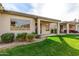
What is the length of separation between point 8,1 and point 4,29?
0.81 m

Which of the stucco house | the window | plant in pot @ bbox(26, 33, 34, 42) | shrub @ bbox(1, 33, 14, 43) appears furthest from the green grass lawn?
the window

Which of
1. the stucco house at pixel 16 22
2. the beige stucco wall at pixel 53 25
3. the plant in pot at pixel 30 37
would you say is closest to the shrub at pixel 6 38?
the stucco house at pixel 16 22

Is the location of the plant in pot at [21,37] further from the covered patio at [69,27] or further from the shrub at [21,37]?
the covered patio at [69,27]

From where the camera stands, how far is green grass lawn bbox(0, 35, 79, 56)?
4585mm

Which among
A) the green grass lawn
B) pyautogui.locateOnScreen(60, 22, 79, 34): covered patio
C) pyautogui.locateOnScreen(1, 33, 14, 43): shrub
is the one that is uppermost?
pyautogui.locateOnScreen(60, 22, 79, 34): covered patio

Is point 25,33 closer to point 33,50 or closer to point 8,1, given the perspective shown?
point 33,50

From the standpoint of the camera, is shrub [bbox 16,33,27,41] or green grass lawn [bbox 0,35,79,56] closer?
green grass lawn [bbox 0,35,79,56]

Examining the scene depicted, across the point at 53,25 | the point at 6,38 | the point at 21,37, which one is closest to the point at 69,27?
the point at 53,25

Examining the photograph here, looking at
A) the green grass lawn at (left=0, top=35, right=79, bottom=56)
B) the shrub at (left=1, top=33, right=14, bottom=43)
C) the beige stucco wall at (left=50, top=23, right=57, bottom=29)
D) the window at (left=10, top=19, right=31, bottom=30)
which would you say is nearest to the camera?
the green grass lawn at (left=0, top=35, right=79, bottom=56)

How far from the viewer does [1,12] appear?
4.86 metres

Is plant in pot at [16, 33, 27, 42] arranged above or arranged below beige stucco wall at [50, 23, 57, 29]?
below

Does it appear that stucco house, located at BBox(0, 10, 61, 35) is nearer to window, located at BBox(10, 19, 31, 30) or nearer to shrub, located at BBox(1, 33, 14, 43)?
window, located at BBox(10, 19, 31, 30)

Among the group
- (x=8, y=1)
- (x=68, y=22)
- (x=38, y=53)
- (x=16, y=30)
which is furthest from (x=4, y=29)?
(x=68, y=22)

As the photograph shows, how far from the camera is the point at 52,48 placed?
4.75 meters
